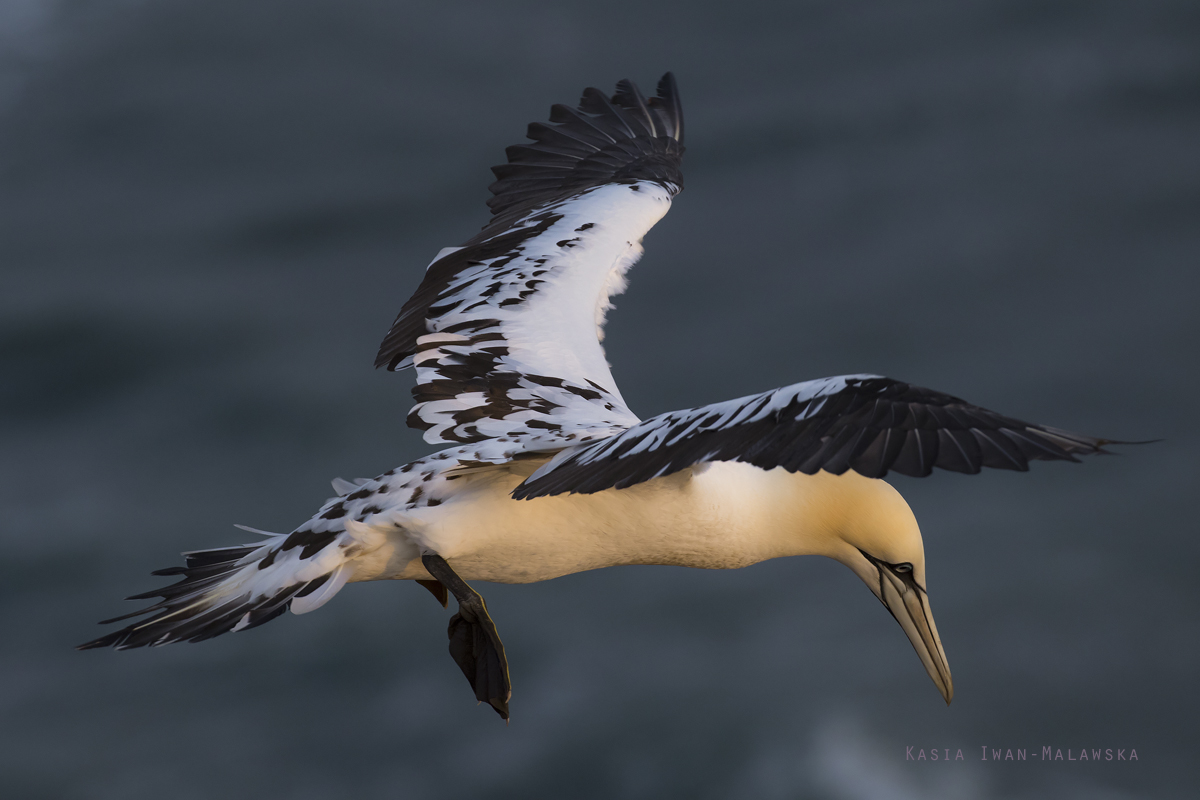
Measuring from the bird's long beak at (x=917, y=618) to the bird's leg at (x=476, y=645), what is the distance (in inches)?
62.5

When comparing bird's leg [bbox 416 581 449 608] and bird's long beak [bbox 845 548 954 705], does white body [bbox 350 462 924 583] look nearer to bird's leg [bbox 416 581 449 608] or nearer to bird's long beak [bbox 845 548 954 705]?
bird's long beak [bbox 845 548 954 705]

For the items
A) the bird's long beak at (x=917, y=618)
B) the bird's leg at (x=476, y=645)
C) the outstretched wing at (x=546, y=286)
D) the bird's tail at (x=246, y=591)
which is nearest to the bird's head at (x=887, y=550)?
the bird's long beak at (x=917, y=618)

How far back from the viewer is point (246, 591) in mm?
5215

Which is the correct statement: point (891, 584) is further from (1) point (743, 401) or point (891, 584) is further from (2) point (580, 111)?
(2) point (580, 111)

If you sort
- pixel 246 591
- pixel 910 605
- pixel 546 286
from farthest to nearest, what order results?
1. pixel 546 286
2. pixel 910 605
3. pixel 246 591

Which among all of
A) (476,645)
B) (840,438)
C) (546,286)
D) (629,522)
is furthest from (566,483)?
(546,286)

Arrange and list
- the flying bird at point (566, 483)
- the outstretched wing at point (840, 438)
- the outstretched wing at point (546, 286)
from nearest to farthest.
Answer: the outstretched wing at point (840, 438) < the flying bird at point (566, 483) < the outstretched wing at point (546, 286)

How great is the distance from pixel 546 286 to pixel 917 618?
2.41 metres

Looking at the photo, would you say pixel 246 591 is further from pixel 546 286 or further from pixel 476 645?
pixel 546 286

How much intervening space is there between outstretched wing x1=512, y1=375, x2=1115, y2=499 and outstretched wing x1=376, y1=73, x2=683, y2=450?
0.75 m

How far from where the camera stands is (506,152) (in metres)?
7.97

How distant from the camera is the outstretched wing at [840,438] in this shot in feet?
12.7

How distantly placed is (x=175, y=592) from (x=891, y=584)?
2870mm

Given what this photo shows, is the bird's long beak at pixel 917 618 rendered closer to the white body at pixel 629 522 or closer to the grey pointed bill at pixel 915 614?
the grey pointed bill at pixel 915 614
